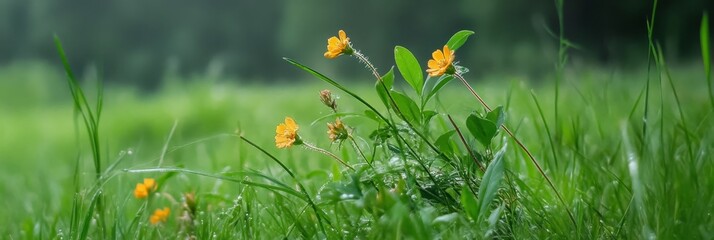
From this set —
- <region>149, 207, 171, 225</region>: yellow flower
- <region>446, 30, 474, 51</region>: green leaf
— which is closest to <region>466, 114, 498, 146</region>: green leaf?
<region>446, 30, 474, 51</region>: green leaf

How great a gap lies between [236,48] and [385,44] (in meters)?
2.34

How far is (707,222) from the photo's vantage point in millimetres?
1063

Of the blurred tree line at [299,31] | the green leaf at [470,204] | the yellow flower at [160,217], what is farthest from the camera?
the blurred tree line at [299,31]

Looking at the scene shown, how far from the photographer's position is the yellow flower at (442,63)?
3.49 ft

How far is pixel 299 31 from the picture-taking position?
10016mm

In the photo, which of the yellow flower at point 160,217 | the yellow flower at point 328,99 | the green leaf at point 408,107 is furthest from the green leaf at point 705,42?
the yellow flower at point 160,217

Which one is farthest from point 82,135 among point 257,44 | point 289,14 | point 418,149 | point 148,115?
point 257,44

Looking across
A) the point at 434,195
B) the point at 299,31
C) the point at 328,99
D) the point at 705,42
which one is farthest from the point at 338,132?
the point at 299,31

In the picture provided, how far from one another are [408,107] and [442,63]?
0.08 meters

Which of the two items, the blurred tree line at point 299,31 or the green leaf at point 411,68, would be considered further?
the blurred tree line at point 299,31

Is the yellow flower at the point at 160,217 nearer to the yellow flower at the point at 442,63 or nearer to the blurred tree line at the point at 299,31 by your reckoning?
the yellow flower at the point at 442,63

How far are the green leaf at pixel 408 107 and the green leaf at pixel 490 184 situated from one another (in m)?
0.14

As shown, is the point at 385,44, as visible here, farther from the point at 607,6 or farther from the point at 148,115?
the point at 148,115

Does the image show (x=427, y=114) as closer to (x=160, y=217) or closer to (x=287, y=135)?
(x=287, y=135)
